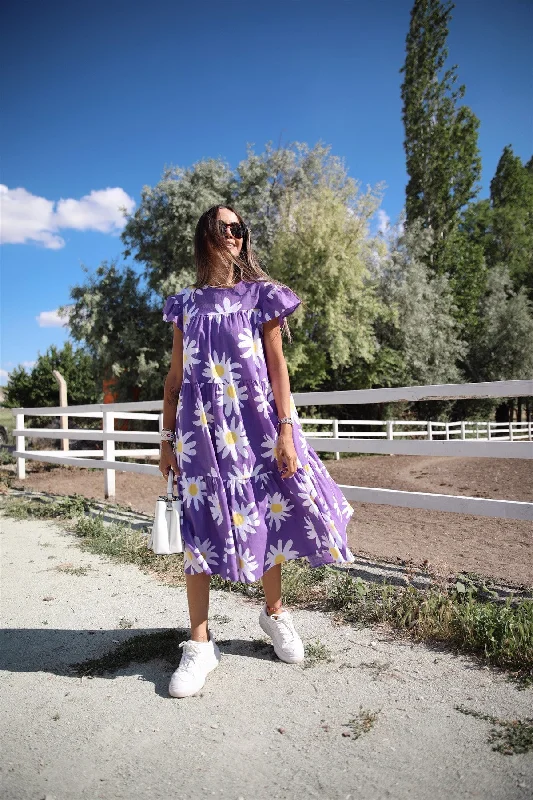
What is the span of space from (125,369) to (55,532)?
50.5ft

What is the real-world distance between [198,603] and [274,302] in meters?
1.25

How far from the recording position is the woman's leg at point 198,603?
250 centimetres

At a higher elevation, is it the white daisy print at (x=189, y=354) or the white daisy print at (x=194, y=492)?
the white daisy print at (x=189, y=354)

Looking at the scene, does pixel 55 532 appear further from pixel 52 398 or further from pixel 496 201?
pixel 496 201

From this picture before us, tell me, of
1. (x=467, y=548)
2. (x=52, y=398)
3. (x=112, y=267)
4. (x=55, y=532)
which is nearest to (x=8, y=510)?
(x=55, y=532)

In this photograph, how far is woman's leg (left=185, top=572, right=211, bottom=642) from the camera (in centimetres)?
250

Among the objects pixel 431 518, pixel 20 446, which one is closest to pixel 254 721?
pixel 431 518

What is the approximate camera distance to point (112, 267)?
21031mm

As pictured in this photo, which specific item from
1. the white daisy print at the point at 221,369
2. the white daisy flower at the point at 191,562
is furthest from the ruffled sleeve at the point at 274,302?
the white daisy flower at the point at 191,562

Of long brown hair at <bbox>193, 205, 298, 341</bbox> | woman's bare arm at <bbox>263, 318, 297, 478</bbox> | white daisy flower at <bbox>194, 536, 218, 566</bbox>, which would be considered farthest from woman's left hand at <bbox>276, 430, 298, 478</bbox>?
long brown hair at <bbox>193, 205, 298, 341</bbox>

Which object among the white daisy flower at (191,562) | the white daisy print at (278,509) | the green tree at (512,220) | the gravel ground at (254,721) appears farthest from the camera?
the green tree at (512,220)

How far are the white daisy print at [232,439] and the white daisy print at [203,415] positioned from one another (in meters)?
0.05

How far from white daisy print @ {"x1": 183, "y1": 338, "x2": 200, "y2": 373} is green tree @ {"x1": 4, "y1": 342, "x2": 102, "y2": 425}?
65.7 feet

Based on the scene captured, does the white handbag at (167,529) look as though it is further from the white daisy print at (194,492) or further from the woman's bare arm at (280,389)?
the woman's bare arm at (280,389)
